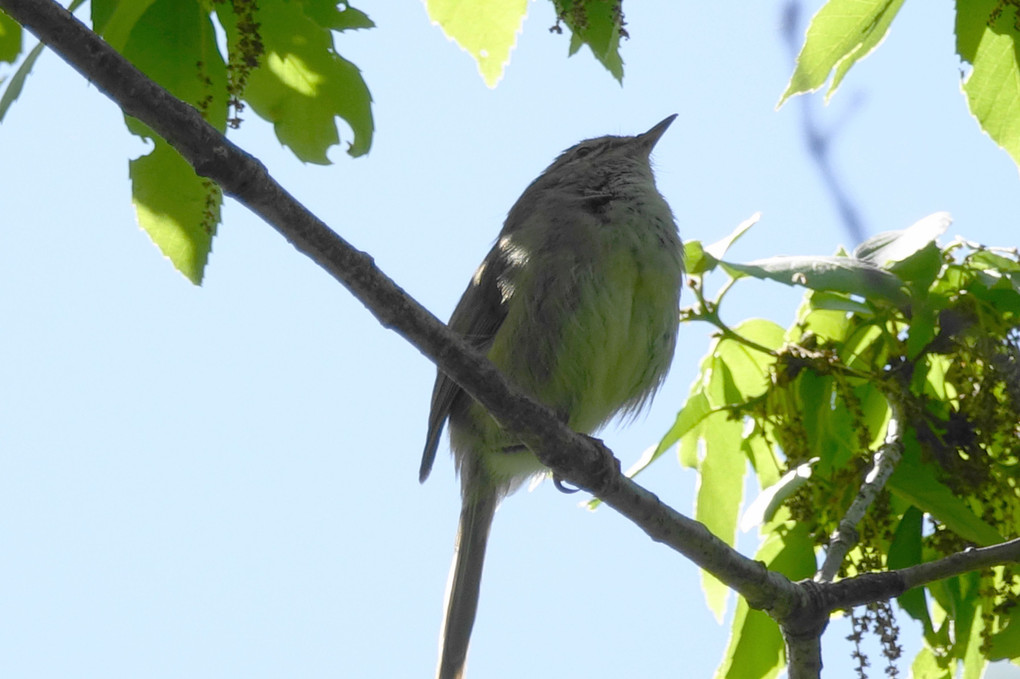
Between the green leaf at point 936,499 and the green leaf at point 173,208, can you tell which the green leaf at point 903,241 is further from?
the green leaf at point 173,208

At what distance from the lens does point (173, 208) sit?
282cm

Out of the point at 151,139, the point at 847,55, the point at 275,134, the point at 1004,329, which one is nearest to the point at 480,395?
the point at 275,134

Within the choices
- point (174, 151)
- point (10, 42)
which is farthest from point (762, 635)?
point (10, 42)

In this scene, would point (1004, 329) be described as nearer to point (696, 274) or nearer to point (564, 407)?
point (696, 274)

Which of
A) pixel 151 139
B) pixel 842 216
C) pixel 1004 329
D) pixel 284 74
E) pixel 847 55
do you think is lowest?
pixel 842 216

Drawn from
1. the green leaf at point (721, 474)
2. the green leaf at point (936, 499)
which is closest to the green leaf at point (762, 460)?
the green leaf at point (721, 474)

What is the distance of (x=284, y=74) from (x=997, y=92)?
196 centimetres

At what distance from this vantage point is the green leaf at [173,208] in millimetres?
2816

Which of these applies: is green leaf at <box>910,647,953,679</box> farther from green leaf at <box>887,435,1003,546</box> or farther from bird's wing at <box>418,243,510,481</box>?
bird's wing at <box>418,243,510,481</box>

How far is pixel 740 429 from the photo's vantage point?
377 centimetres

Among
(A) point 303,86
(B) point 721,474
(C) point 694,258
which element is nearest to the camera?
(A) point 303,86

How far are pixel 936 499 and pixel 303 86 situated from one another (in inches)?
82.7

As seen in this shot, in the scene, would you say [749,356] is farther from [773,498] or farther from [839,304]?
[773,498]

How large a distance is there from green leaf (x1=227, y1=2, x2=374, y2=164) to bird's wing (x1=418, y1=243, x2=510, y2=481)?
178cm
